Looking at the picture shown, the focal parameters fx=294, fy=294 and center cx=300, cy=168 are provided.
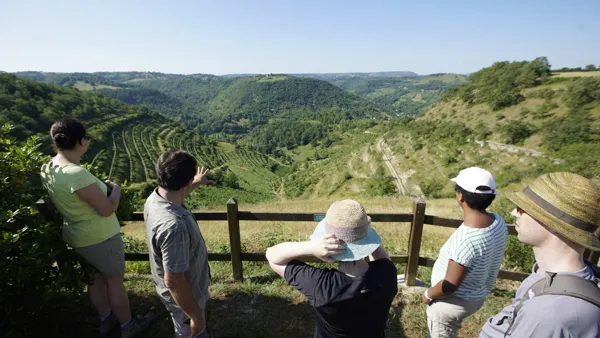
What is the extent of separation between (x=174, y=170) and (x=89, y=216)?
47.6 inches

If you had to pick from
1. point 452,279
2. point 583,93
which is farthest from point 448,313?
point 583,93

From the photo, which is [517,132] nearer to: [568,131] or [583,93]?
[568,131]

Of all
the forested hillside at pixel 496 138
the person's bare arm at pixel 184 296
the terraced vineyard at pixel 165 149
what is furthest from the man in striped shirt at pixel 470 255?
the terraced vineyard at pixel 165 149

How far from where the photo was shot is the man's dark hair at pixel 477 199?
223 cm

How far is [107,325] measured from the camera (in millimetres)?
3211

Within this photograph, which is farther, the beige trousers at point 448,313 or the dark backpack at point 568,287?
the beige trousers at point 448,313

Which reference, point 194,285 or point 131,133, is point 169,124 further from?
point 194,285

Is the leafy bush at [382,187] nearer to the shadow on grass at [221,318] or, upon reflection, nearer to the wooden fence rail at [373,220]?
the wooden fence rail at [373,220]

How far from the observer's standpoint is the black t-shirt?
5.56ft

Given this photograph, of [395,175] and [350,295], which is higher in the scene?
[350,295]

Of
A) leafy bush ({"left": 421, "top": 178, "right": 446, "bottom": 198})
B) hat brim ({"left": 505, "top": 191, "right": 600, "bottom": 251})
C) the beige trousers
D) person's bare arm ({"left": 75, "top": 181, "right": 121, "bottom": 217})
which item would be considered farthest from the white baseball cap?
leafy bush ({"left": 421, "top": 178, "right": 446, "bottom": 198})

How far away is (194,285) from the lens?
8.42ft

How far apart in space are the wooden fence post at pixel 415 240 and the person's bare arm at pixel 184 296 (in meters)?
2.78

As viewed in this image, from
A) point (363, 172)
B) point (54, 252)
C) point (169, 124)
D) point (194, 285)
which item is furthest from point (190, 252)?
point (169, 124)
